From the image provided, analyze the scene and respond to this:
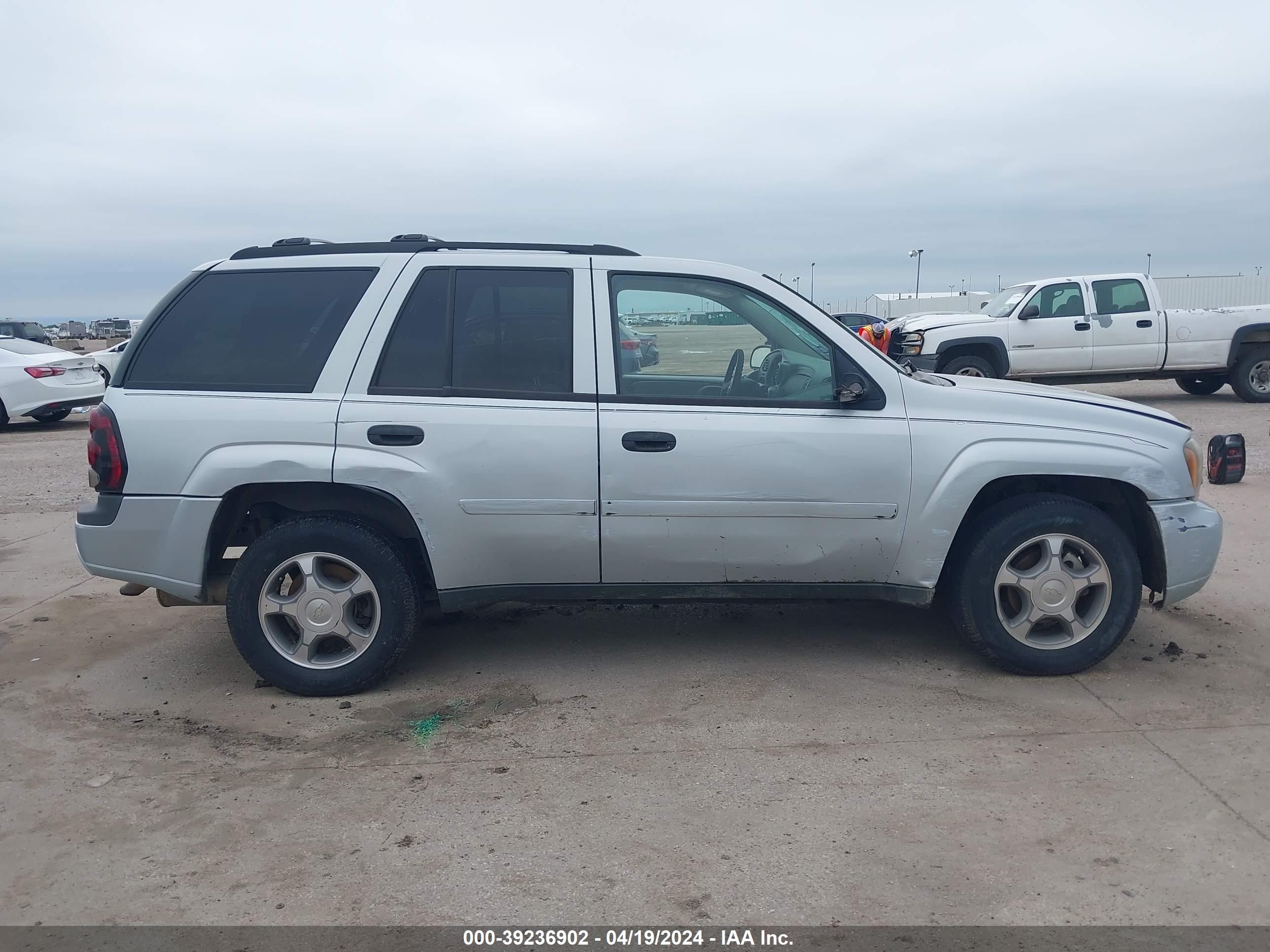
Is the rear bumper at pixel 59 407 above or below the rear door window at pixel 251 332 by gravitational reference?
below

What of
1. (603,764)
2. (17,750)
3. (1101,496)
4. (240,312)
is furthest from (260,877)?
(1101,496)

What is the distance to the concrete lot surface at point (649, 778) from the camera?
296cm

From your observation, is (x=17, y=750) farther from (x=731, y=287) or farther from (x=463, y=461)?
(x=731, y=287)

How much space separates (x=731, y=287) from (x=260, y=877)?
298cm

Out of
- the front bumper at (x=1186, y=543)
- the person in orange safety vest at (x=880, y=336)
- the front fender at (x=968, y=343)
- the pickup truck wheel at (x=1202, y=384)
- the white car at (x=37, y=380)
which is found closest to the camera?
the front bumper at (x=1186, y=543)

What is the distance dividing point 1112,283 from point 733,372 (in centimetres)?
1203

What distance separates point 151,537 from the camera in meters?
4.39

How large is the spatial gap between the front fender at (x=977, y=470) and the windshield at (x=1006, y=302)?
10.6 meters

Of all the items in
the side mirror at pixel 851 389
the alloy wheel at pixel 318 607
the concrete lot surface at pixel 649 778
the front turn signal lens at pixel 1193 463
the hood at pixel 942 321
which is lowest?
the concrete lot surface at pixel 649 778

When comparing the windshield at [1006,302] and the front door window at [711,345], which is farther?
the windshield at [1006,302]

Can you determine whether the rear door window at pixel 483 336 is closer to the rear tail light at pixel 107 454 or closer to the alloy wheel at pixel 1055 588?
the rear tail light at pixel 107 454

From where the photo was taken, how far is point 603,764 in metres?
3.80

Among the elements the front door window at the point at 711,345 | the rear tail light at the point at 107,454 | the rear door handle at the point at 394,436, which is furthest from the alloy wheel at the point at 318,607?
the front door window at the point at 711,345

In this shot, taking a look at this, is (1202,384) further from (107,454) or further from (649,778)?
(107,454)
